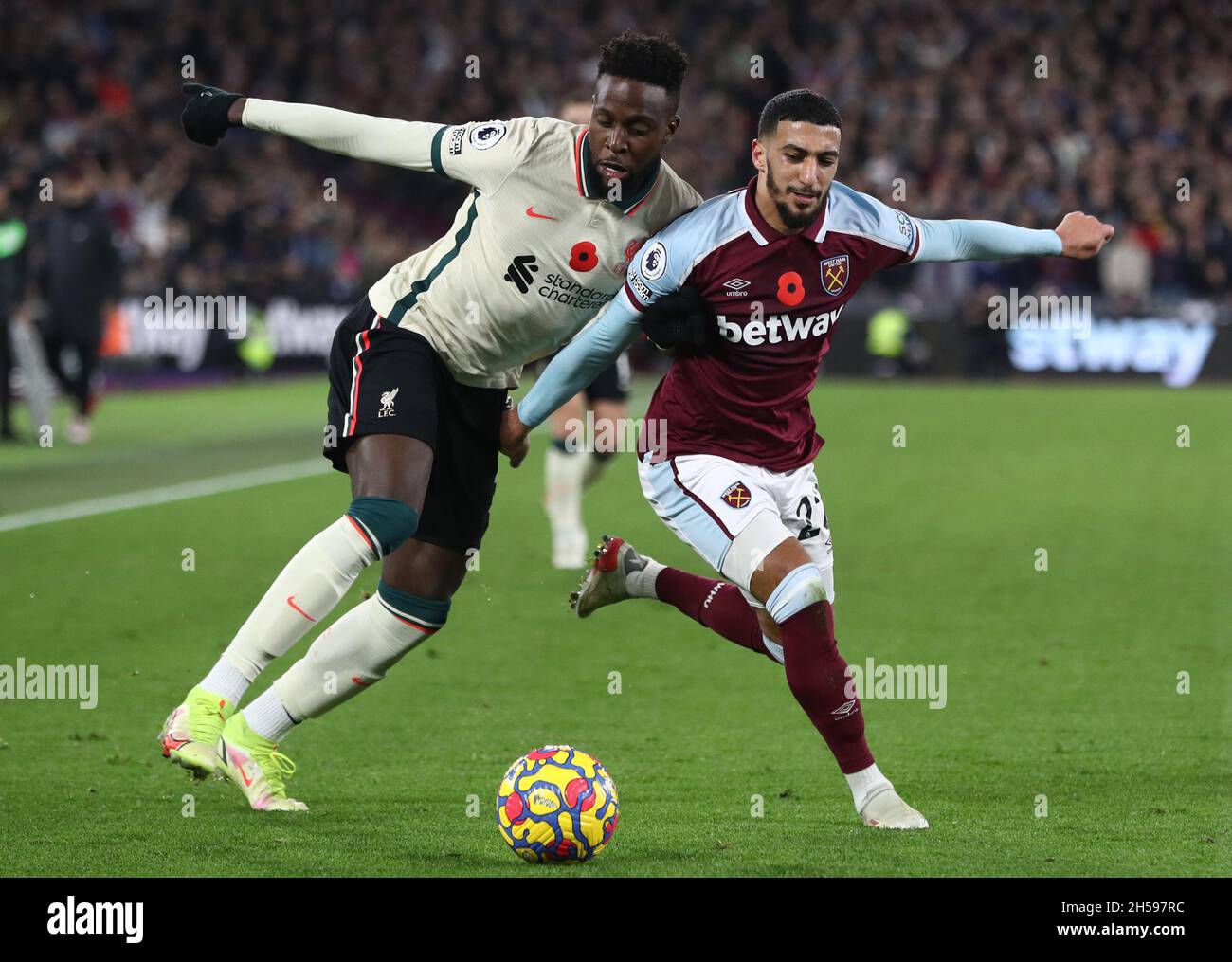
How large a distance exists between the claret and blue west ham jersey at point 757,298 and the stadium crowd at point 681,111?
19.0 m

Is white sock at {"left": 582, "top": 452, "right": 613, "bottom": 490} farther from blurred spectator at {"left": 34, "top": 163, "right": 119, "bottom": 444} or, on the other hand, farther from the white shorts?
blurred spectator at {"left": 34, "top": 163, "right": 119, "bottom": 444}

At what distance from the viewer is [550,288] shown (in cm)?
559

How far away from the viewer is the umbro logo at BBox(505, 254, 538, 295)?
18.3 feet

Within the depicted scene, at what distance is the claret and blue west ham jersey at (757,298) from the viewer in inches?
208

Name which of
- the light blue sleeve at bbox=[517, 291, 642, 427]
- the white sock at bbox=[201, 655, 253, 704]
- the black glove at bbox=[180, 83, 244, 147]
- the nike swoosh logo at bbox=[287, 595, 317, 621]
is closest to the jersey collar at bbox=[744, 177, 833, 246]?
the light blue sleeve at bbox=[517, 291, 642, 427]

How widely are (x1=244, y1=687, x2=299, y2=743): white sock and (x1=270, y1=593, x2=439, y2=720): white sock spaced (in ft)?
0.07

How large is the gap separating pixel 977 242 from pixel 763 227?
682mm

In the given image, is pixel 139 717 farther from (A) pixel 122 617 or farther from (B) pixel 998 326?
(B) pixel 998 326

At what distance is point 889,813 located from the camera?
5.09 metres

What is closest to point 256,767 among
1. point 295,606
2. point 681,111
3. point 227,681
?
point 227,681

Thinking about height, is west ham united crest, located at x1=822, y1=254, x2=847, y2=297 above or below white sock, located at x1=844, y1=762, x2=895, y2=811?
above

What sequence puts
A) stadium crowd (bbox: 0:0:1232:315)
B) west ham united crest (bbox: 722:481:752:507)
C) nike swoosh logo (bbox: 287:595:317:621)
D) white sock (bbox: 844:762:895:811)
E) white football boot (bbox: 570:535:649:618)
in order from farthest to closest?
stadium crowd (bbox: 0:0:1232:315) < white football boot (bbox: 570:535:649:618) < west ham united crest (bbox: 722:481:752:507) < white sock (bbox: 844:762:895:811) < nike swoosh logo (bbox: 287:595:317:621)

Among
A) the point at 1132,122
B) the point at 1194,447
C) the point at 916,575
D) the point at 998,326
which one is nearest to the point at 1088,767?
the point at 916,575

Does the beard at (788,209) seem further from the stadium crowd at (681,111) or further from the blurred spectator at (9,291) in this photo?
the stadium crowd at (681,111)
